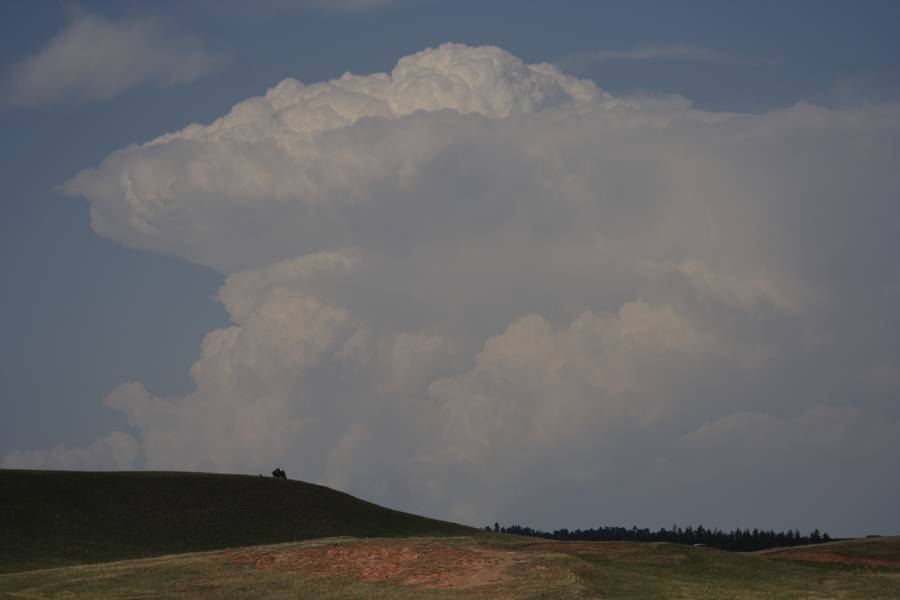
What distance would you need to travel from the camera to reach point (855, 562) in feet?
218

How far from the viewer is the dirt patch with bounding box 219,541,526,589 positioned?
5481 cm

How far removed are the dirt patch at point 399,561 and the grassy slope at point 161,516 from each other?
22.6 m

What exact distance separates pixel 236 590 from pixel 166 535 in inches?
1474

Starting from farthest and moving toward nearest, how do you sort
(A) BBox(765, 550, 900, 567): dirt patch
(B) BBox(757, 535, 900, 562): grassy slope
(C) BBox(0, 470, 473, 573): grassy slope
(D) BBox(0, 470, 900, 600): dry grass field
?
(C) BBox(0, 470, 473, 573): grassy slope
(B) BBox(757, 535, 900, 562): grassy slope
(A) BBox(765, 550, 900, 567): dirt patch
(D) BBox(0, 470, 900, 600): dry grass field

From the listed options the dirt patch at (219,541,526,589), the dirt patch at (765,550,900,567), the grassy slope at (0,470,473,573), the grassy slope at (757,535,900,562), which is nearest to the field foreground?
the dirt patch at (219,541,526,589)

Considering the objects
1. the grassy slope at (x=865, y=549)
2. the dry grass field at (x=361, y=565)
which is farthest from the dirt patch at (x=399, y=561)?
the grassy slope at (x=865, y=549)

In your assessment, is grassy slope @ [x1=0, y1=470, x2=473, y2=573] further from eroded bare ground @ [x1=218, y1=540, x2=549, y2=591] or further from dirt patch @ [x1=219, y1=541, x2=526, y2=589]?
dirt patch @ [x1=219, y1=541, x2=526, y2=589]

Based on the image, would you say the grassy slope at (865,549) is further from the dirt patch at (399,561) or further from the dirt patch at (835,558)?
the dirt patch at (399,561)

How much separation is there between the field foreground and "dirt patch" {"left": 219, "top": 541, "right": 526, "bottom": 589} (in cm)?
6

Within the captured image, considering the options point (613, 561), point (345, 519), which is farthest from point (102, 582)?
point (345, 519)

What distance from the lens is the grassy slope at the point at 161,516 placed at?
8288 centimetres

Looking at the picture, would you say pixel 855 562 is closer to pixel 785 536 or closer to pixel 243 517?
pixel 243 517

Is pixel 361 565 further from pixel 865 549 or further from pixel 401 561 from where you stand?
pixel 865 549

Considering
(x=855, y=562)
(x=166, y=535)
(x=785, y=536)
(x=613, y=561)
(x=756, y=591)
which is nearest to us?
(x=756, y=591)
